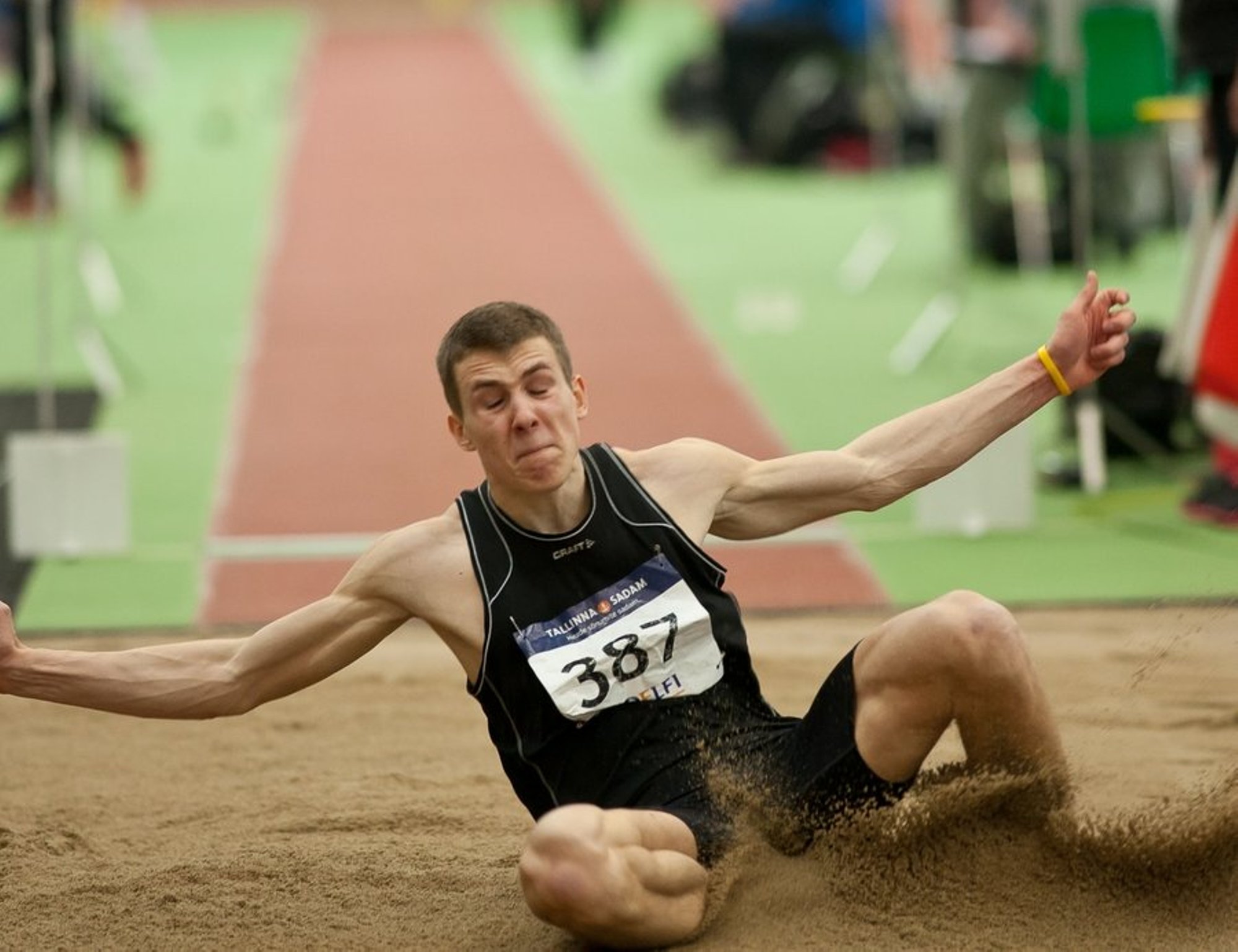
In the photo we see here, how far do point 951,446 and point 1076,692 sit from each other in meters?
1.86

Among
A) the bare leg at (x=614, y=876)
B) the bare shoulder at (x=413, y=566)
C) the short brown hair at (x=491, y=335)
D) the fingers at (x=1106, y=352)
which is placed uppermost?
the short brown hair at (x=491, y=335)

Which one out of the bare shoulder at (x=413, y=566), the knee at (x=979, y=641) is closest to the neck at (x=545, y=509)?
the bare shoulder at (x=413, y=566)

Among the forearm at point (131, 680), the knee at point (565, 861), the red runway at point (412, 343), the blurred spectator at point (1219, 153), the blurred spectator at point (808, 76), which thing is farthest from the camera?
the blurred spectator at point (808, 76)

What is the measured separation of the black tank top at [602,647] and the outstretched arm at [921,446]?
205 mm

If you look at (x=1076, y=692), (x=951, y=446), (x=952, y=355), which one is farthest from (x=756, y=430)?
(x=951, y=446)

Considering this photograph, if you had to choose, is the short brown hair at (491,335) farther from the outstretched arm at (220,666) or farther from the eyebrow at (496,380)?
the outstretched arm at (220,666)

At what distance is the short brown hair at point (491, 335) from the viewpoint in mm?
3902

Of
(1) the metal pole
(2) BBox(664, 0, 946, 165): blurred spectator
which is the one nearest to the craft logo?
(1) the metal pole

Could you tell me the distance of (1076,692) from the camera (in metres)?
5.73

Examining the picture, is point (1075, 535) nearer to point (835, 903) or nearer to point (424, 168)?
point (835, 903)

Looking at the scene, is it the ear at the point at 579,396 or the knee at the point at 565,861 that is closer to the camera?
the knee at the point at 565,861

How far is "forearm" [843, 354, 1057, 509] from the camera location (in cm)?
411

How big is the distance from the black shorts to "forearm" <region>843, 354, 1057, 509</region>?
1.21ft

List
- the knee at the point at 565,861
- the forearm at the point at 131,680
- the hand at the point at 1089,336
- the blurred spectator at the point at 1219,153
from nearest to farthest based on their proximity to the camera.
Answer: the knee at the point at 565,861
the forearm at the point at 131,680
the hand at the point at 1089,336
the blurred spectator at the point at 1219,153
